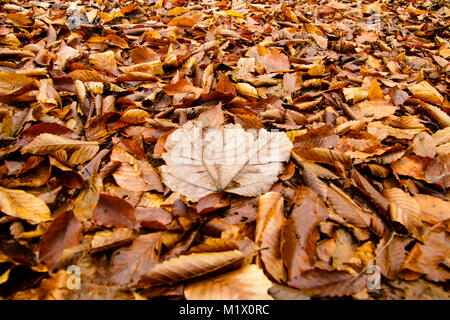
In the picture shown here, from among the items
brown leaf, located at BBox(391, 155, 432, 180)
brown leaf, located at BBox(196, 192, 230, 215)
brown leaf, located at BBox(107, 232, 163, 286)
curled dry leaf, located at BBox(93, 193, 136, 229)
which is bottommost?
brown leaf, located at BBox(107, 232, 163, 286)

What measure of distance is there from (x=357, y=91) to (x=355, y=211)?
3.47ft

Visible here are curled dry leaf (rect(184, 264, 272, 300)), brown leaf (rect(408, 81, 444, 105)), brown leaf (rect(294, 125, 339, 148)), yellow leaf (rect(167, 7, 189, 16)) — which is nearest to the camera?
curled dry leaf (rect(184, 264, 272, 300))

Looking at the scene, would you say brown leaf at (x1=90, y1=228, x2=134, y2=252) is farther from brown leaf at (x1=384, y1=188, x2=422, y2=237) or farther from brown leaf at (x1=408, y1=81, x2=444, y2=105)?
brown leaf at (x1=408, y1=81, x2=444, y2=105)

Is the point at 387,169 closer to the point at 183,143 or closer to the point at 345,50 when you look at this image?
the point at 183,143

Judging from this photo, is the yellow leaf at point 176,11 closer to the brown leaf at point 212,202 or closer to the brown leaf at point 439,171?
the brown leaf at point 212,202

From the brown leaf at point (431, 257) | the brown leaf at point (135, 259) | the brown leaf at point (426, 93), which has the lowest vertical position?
the brown leaf at point (135, 259)

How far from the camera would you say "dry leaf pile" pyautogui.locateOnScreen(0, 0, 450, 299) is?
90 cm

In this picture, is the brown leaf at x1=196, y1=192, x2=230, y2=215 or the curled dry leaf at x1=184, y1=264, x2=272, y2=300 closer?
the curled dry leaf at x1=184, y1=264, x2=272, y2=300

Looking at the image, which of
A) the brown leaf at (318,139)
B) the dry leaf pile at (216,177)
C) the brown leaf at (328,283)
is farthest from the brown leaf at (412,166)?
the brown leaf at (328,283)

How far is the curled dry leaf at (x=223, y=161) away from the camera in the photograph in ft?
3.63

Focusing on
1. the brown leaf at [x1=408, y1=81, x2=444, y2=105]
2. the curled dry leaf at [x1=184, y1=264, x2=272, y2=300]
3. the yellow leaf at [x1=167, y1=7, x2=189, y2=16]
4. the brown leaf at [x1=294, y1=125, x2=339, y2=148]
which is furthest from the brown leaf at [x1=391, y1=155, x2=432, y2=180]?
the yellow leaf at [x1=167, y1=7, x2=189, y2=16]

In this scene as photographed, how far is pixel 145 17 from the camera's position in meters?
2.90
